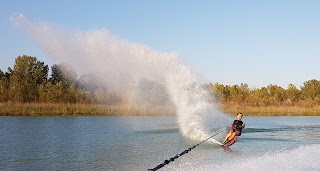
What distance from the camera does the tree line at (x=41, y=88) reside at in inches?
2072

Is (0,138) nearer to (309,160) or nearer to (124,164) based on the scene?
(124,164)

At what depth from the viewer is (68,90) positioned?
5397cm

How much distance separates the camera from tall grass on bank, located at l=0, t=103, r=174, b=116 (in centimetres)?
4309

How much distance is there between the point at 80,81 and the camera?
62719mm

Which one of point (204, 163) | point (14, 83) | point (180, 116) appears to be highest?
point (14, 83)

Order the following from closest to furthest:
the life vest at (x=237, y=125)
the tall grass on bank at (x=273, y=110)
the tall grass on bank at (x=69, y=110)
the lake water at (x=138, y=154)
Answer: the lake water at (x=138, y=154) → the life vest at (x=237, y=125) → the tall grass on bank at (x=69, y=110) → the tall grass on bank at (x=273, y=110)

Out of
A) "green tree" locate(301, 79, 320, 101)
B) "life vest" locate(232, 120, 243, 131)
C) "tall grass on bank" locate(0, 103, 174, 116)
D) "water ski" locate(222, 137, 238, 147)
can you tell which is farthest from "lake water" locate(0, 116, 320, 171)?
"green tree" locate(301, 79, 320, 101)

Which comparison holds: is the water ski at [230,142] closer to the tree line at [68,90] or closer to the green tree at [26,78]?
the tree line at [68,90]

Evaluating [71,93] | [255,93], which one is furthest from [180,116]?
[255,93]

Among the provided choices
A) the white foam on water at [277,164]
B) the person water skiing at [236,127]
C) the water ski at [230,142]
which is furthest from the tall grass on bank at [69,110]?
the white foam on water at [277,164]

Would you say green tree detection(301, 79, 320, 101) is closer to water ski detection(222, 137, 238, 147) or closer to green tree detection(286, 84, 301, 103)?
green tree detection(286, 84, 301, 103)

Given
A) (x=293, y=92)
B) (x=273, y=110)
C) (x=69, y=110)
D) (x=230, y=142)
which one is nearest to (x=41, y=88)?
(x=69, y=110)

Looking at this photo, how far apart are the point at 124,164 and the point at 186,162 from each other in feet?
6.61

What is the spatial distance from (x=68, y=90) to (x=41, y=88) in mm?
4028
